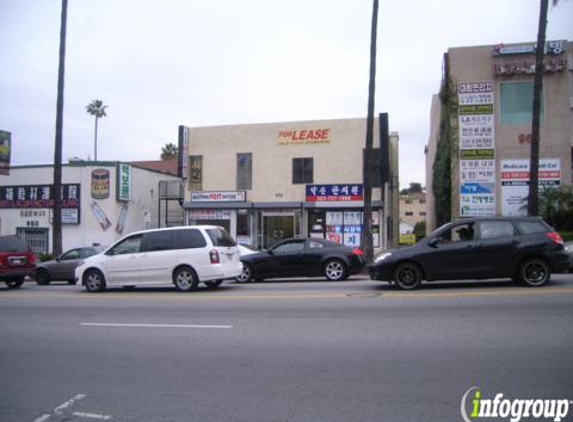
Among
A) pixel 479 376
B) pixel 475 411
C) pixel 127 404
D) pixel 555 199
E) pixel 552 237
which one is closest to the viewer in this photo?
pixel 475 411

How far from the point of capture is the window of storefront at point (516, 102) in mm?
22438

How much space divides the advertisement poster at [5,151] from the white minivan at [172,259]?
52.8 feet

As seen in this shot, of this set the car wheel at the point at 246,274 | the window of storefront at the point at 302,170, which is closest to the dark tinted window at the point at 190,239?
the car wheel at the point at 246,274

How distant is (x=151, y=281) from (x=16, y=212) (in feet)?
62.4

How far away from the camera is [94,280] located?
14.1 m

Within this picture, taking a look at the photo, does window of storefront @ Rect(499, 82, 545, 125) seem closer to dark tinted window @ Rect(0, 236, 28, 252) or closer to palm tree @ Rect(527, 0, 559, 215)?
palm tree @ Rect(527, 0, 559, 215)

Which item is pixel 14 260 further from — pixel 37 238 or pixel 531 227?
pixel 531 227

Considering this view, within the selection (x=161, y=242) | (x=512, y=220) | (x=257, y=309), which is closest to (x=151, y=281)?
(x=161, y=242)

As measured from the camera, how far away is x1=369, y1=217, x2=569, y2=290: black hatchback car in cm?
1125

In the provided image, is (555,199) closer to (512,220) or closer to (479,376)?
(512,220)

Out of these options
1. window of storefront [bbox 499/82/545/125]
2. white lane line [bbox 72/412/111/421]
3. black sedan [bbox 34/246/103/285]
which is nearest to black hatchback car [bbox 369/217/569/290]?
white lane line [bbox 72/412/111/421]

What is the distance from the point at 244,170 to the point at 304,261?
480 inches

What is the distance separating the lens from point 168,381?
222 inches

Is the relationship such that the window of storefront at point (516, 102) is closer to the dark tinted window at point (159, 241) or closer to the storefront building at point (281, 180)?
the storefront building at point (281, 180)
